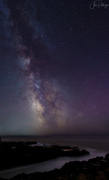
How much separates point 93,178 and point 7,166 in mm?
13425

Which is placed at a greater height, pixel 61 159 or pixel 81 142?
pixel 81 142

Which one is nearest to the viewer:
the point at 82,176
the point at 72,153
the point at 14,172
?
the point at 82,176

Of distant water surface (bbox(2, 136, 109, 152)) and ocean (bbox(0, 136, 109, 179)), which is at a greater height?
distant water surface (bbox(2, 136, 109, 152))

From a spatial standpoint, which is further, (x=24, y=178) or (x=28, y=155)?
(x=28, y=155)

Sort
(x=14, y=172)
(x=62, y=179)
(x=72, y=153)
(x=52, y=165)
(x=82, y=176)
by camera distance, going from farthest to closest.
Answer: (x=72, y=153) → (x=52, y=165) → (x=14, y=172) → (x=82, y=176) → (x=62, y=179)

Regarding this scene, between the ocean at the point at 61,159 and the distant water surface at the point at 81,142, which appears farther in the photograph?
the distant water surface at the point at 81,142

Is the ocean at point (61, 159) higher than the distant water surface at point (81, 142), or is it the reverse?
the distant water surface at point (81, 142)

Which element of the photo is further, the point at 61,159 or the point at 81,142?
the point at 81,142

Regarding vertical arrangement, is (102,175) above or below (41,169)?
above

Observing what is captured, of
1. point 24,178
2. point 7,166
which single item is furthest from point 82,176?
point 7,166

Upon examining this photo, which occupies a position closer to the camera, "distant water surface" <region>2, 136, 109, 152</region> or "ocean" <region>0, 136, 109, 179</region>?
"ocean" <region>0, 136, 109, 179</region>

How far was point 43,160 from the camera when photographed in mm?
22594

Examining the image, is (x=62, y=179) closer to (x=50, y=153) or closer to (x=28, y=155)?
(x=28, y=155)

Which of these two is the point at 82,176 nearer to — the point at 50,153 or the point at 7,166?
the point at 7,166
